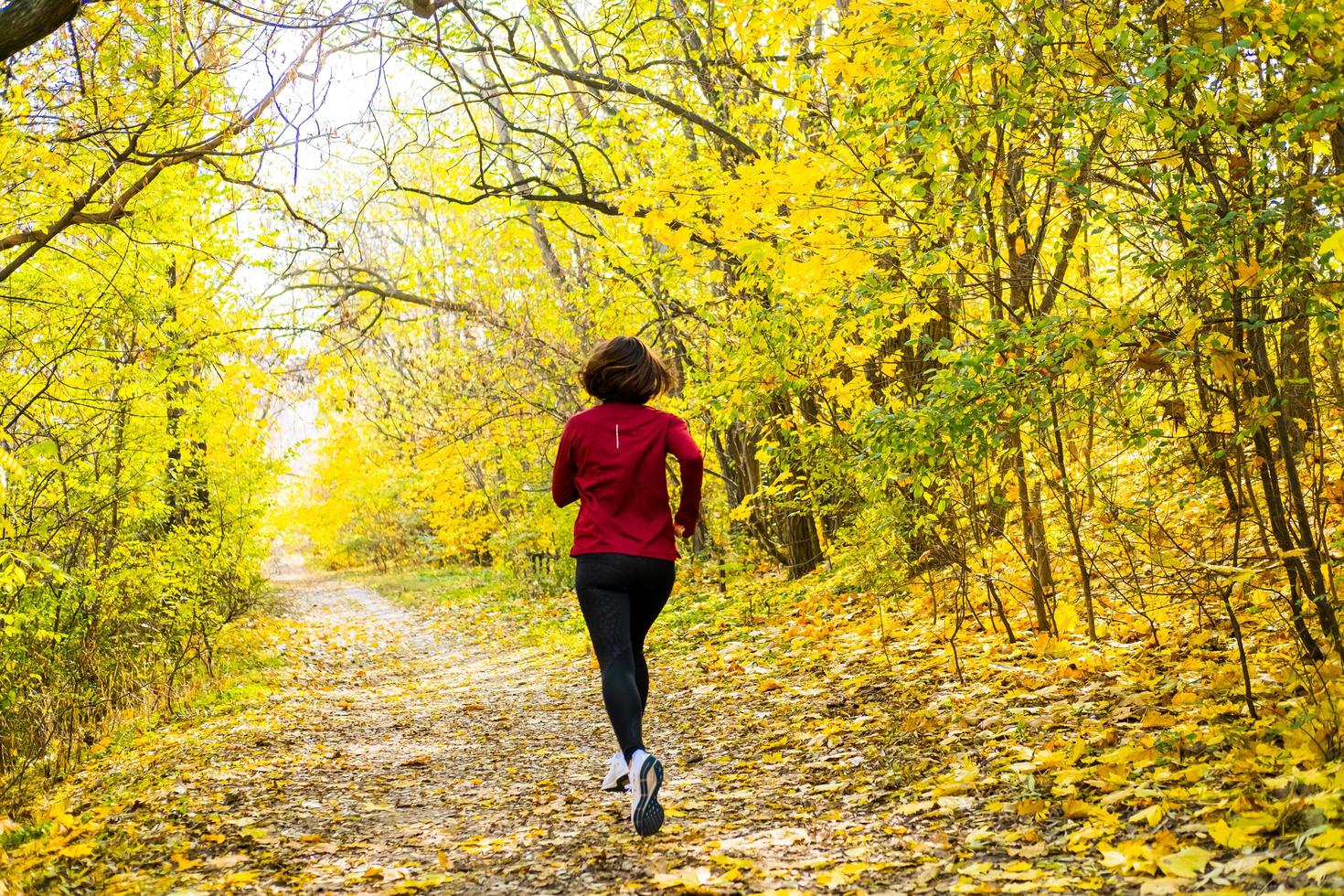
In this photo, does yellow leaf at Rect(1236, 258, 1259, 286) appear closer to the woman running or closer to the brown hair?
the woman running

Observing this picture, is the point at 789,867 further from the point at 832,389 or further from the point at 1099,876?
the point at 832,389

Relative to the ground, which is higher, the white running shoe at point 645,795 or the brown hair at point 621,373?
the brown hair at point 621,373

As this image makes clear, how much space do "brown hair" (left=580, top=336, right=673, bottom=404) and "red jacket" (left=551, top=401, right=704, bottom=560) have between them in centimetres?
5

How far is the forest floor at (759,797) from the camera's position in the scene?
9.95ft

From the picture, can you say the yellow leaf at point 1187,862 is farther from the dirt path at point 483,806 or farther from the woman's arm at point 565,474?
the woman's arm at point 565,474

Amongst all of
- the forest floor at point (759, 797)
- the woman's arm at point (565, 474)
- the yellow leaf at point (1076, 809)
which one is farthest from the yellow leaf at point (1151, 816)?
the woman's arm at point (565, 474)

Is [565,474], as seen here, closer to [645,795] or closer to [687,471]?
[687,471]

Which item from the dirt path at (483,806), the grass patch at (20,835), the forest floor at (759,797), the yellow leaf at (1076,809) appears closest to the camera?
the forest floor at (759,797)

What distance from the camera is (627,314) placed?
10.4m

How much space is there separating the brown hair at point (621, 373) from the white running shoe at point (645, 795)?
1473 millimetres

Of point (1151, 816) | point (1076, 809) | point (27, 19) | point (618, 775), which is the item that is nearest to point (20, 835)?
point (618, 775)

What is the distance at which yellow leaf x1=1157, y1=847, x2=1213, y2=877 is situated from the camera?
106 inches

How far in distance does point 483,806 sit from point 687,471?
78.4 inches

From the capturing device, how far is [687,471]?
415 cm
